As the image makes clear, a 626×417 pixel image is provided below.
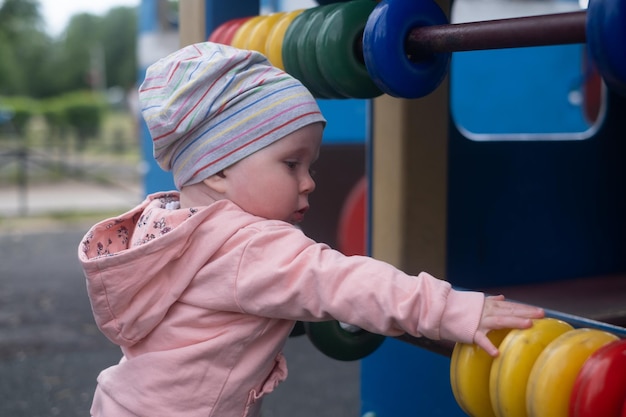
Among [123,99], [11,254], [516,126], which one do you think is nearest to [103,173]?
[11,254]

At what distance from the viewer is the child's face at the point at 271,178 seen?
4.45ft

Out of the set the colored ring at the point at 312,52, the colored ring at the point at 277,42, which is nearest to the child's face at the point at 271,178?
the colored ring at the point at 312,52

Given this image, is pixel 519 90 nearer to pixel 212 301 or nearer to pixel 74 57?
pixel 212 301

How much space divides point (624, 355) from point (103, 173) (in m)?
14.0

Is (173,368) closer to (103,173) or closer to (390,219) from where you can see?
(390,219)

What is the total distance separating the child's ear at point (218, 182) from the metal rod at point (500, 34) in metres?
Result: 0.35

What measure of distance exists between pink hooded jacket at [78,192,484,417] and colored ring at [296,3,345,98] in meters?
0.40

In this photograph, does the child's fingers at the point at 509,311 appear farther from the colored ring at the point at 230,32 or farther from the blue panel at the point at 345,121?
the blue panel at the point at 345,121

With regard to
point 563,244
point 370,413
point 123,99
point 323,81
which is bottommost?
point 123,99

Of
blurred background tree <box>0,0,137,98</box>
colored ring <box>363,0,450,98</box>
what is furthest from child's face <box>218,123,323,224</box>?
blurred background tree <box>0,0,137,98</box>

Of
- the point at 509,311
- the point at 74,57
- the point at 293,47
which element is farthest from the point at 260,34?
the point at 74,57

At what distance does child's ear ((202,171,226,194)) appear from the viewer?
138 centimetres

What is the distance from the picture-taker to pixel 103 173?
569 inches

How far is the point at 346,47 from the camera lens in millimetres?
1559
